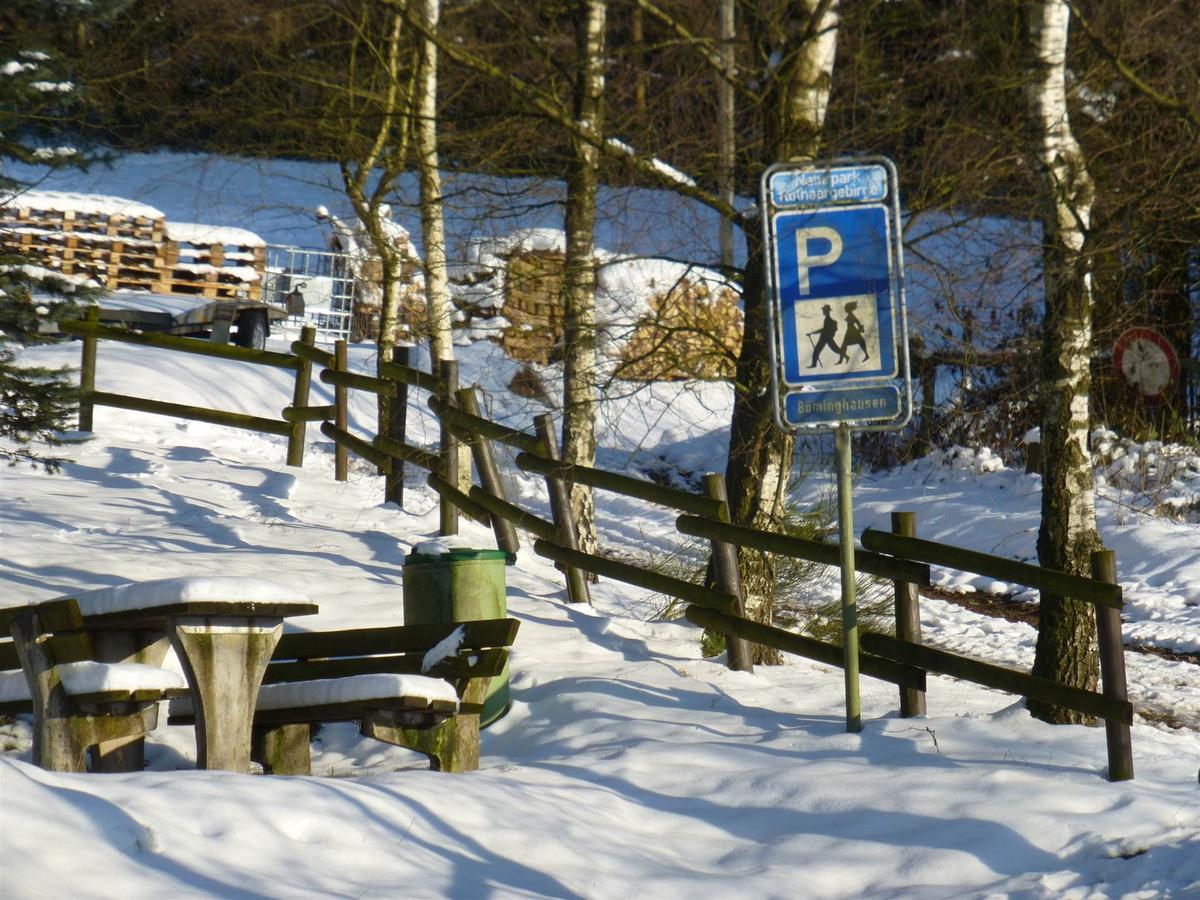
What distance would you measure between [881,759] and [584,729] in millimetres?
1354

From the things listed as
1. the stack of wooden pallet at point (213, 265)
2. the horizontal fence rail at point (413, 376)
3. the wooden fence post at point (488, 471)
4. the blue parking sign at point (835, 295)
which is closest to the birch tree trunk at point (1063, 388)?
the blue parking sign at point (835, 295)

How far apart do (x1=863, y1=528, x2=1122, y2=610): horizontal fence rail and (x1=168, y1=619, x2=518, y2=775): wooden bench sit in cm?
182

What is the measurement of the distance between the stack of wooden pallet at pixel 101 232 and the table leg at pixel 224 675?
21.4m

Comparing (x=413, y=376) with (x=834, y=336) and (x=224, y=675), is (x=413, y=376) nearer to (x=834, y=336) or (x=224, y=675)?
(x=834, y=336)

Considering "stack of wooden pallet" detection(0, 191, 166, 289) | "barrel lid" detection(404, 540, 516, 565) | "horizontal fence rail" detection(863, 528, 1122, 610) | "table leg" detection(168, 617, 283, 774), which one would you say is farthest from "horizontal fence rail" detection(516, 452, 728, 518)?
"stack of wooden pallet" detection(0, 191, 166, 289)

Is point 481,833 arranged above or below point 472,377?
below

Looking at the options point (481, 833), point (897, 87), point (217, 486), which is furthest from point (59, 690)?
point (217, 486)

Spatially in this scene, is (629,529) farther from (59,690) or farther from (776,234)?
(59,690)

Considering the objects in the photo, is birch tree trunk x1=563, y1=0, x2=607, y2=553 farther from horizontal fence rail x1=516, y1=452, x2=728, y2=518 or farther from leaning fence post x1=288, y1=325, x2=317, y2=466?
leaning fence post x1=288, y1=325, x2=317, y2=466

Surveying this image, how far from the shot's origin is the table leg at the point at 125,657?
499 cm

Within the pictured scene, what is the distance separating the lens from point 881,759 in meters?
5.50

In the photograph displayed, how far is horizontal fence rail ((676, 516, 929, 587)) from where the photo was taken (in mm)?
6184

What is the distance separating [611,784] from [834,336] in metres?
1.97

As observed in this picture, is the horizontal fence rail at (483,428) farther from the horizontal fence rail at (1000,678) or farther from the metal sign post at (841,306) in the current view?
the metal sign post at (841,306)
